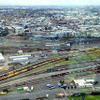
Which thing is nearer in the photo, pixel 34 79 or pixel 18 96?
pixel 18 96

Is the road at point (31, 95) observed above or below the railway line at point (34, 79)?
below

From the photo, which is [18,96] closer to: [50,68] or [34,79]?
[34,79]

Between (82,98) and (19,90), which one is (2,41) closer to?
(19,90)

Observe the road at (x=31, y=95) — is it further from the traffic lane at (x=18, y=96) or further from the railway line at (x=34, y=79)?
the railway line at (x=34, y=79)

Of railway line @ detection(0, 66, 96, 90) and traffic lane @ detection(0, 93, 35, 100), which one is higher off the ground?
railway line @ detection(0, 66, 96, 90)

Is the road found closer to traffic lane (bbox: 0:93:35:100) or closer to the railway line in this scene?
traffic lane (bbox: 0:93:35:100)

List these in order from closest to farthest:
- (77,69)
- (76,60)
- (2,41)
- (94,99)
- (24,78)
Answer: (94,99), (24,78), (77,69), (76,60), (2,41)

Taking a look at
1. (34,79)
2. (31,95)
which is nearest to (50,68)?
(34,79)

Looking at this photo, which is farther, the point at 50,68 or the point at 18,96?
the point at 50,68

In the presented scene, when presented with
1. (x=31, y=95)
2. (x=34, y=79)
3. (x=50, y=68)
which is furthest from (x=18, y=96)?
(x=50, y=68)

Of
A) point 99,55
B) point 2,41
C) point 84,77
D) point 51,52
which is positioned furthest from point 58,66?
point 2,41

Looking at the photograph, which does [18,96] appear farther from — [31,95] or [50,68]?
[50,68]
